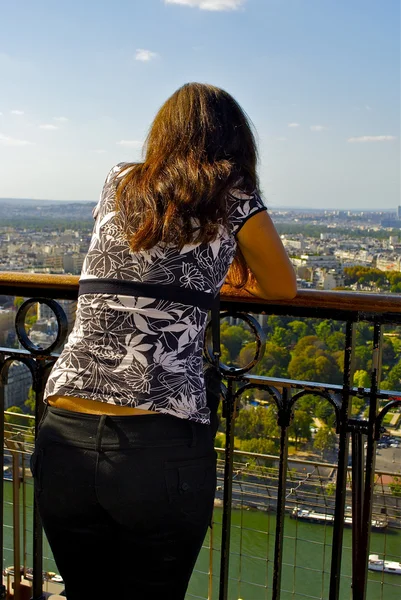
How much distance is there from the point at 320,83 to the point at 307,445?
178 feet

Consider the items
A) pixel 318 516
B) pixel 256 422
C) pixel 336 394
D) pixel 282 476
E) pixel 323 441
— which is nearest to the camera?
pixel 336 394

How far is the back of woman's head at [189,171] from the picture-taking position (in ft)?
4.22

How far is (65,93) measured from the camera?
48.5 metres

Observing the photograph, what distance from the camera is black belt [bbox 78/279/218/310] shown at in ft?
4.19

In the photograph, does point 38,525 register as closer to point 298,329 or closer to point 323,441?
point 298,329

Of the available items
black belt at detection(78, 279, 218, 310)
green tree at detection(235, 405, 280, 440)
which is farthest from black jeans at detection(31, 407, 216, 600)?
green tree at detection(235, 405, 280, 440)

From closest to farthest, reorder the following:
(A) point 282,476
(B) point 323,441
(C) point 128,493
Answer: (C) point 128,493
(A) point 282,476
(B) point 323,441

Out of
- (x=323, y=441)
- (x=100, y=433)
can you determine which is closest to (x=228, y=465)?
(x=100, y=433)

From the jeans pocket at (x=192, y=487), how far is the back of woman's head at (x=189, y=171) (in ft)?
1.46

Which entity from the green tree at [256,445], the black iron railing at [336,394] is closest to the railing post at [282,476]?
the black iron railing at [336,394]

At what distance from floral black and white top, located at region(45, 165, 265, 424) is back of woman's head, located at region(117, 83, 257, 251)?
39 millimetres

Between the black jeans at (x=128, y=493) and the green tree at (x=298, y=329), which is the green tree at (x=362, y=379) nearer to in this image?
the green tree at (x=298, y=329)

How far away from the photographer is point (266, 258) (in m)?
1.49

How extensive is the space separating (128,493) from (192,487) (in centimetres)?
13
